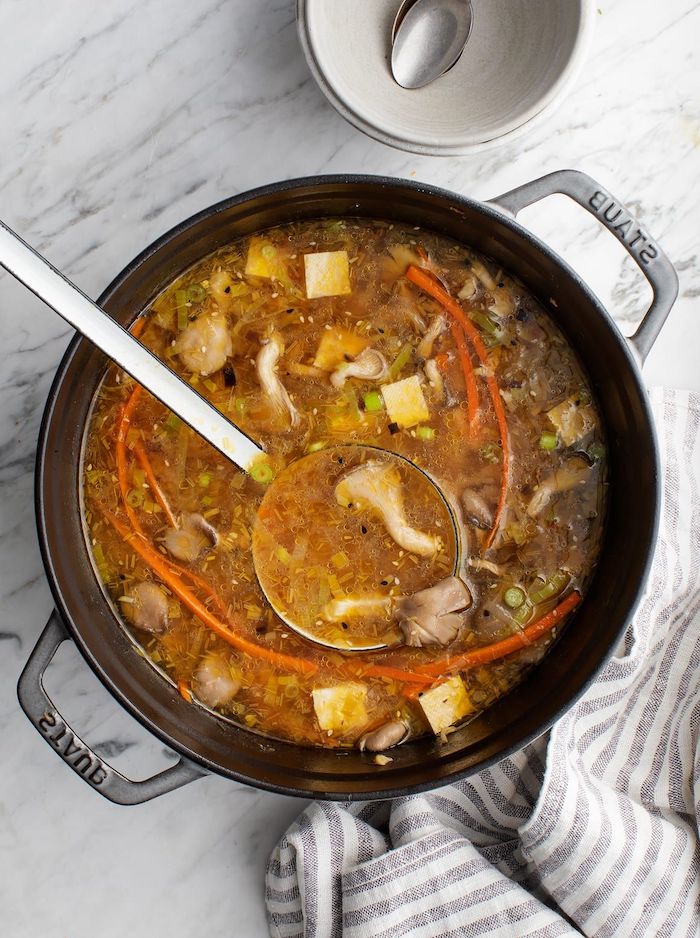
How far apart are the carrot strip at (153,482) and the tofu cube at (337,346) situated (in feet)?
1.59

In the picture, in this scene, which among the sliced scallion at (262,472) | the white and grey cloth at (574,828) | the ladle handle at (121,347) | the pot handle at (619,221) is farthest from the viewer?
the white and grey cloth at (574,828)

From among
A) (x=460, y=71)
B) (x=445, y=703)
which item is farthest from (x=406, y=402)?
(x=460, y=71)

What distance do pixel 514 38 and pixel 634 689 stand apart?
1.76 meters

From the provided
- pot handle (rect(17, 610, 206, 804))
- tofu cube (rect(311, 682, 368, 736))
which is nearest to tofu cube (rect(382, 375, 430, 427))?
tofu cube (rect(311, 682, 368, 736))

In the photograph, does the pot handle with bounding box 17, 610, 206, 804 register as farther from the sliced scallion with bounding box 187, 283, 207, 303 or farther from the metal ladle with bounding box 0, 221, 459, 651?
the sliced scallion with bounding box 187, 283, 207, 303

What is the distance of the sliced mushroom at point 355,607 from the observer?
205 centimetres

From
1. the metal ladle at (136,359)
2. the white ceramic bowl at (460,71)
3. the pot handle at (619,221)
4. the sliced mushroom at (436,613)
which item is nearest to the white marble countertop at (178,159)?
the white ceramic bowl at (460,71)

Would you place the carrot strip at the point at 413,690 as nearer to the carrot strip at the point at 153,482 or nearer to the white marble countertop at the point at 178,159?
the white marble countertop at the point at 178,159

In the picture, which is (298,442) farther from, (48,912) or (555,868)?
(48,912)

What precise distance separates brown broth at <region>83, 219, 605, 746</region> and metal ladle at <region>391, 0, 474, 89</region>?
1.43 ft

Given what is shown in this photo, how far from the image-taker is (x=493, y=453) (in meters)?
2.05

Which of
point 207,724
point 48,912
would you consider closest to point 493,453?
point 207,724

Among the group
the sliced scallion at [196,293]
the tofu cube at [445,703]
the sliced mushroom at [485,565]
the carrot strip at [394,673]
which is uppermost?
the sliced scallion at [196,293]

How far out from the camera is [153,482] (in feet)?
6.73
